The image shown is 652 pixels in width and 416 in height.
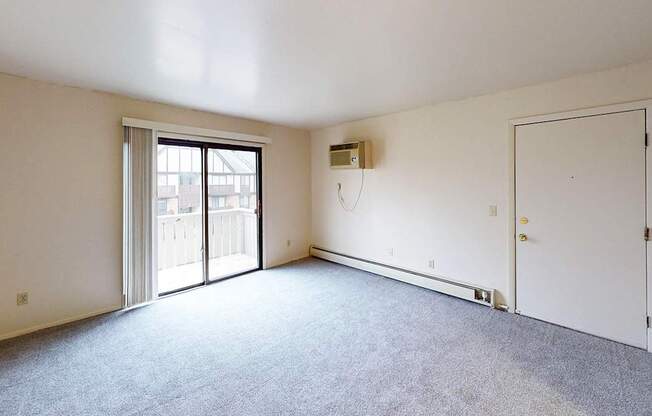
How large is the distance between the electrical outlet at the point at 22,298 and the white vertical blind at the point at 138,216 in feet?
2.53

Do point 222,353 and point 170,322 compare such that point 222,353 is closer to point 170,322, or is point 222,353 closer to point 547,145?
point 170,322

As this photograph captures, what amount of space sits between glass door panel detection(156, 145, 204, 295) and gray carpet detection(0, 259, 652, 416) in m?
0.99

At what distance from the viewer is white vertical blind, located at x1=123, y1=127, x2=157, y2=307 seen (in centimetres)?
330

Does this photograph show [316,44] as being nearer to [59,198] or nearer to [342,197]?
[59,198]

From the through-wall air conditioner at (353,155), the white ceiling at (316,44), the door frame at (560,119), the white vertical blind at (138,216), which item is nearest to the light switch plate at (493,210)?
the door frame at (560,119)

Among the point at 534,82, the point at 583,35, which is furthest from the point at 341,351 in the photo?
the point at 534,82

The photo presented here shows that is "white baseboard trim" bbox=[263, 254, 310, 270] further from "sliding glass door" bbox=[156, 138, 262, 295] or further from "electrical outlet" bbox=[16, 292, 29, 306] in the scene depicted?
"electrical outlet" bbox=[16, 292, 29, 306]

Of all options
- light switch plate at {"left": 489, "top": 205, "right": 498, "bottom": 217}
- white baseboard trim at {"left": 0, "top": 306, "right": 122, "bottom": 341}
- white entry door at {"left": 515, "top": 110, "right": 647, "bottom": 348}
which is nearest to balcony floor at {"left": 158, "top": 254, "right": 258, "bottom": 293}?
white baseboard trim at {"left": 0, "top": 306, "right": 122, "bottom": 341}

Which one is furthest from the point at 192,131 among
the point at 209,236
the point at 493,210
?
the point at 493,210

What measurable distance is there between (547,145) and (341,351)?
274cm

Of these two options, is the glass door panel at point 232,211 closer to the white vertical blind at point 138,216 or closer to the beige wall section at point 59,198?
the white vertical blind at point 138,216

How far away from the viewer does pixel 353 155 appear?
4.37 metres

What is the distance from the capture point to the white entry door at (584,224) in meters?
2.49

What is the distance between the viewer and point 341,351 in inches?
97.0
